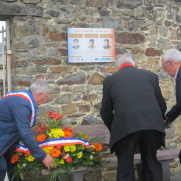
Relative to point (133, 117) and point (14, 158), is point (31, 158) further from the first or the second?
point (133, 117)

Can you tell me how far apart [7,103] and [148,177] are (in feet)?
5.97

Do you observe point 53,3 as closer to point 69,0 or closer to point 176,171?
point 69,0

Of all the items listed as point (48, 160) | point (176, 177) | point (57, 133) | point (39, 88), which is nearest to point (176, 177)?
point (176, 177)

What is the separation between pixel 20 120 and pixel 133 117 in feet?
3.98

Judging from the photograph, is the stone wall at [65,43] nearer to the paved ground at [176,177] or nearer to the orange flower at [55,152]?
the paved ground at [176,177]

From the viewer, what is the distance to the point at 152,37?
4.93m

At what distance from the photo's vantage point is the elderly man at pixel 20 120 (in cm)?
279

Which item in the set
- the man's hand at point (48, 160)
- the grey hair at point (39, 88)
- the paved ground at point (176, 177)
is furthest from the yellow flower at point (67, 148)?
the paved ground at point (176, 177)

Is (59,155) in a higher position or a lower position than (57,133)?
lower

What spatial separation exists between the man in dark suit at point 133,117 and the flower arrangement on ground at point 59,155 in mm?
527

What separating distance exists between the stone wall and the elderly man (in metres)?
1.36

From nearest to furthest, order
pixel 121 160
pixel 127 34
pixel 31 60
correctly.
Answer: pixel 121 160, pixel 31 60, pixel 127 34

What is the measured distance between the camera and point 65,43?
448 centimetres

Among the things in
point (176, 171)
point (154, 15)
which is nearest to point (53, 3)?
point (154, 15)
